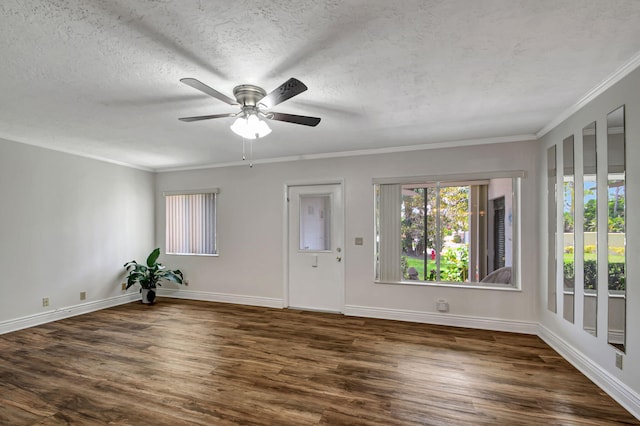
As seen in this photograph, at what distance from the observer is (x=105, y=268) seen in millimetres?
4949

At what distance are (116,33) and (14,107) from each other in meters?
1.98

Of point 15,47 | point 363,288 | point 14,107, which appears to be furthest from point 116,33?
point 363,288

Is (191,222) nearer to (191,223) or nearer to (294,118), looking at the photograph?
(191,223)

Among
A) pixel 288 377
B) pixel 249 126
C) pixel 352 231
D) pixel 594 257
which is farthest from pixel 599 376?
pixel 249 126

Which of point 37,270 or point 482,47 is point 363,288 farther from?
point 37,270

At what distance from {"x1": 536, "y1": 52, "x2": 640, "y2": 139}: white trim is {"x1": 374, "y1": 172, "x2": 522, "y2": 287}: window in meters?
0.78

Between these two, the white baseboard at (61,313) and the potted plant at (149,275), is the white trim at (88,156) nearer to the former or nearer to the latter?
the potted plant at (149,275)

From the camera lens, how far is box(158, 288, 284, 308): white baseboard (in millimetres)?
4910

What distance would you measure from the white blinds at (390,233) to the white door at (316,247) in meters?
0.61

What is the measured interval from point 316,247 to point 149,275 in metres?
3.00

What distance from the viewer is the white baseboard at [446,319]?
12.3ft

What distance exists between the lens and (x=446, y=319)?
4.02m

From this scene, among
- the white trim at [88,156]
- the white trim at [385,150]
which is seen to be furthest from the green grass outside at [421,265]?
the white trim at [88,156]

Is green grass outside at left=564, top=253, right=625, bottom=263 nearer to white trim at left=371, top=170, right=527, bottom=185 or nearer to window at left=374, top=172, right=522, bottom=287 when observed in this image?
window at left=374, top=172, right=522, bottom=287
